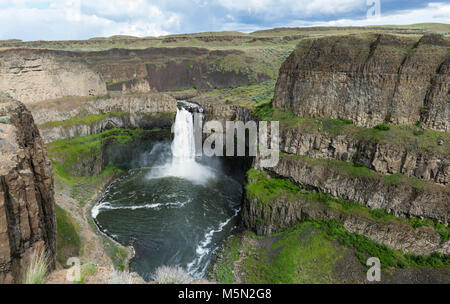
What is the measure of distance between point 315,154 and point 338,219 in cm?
766

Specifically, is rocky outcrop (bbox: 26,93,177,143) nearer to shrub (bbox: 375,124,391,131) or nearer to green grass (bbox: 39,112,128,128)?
green grass (bbox: 39,112,128,128)

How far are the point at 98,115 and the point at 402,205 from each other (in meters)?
44.4

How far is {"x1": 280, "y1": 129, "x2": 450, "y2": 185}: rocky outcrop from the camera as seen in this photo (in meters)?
25.1

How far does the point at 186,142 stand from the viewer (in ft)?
170

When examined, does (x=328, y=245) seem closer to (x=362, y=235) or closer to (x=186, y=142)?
(x=362, y=235)

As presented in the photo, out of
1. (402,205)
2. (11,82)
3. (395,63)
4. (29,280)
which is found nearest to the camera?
(29,280)

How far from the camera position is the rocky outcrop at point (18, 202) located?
12844mm

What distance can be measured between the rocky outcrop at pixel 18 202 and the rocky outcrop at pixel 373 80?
28267 mm

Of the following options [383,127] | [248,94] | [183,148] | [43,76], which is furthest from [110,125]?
[383,127]

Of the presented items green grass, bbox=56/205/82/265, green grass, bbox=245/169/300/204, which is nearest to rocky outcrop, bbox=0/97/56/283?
green grass, bbox=56/205/82/265

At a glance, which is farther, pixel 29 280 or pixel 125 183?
pixel 125 183

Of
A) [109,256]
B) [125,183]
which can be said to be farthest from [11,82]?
[109,256]

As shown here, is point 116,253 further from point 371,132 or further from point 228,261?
point 371,132

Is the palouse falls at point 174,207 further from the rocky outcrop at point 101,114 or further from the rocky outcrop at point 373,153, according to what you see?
the rocky outcrop at point 373,153
